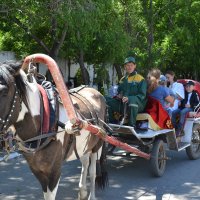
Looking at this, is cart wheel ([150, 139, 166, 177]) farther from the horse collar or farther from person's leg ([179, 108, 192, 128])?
the horse collar

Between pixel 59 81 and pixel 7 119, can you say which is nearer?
pixel 7 119

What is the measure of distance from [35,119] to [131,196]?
2.72m

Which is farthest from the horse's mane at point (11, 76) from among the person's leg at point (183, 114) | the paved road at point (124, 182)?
the person's leg at point (183, 114)

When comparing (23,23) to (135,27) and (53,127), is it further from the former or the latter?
(53,127)

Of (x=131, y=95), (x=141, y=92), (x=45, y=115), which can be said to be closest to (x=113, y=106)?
(x=131, y=95)

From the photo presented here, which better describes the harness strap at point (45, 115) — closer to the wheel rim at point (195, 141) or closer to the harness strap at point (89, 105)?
the harness strap at point (89, 105)

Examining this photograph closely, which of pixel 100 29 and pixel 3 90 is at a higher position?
pixel 100 29

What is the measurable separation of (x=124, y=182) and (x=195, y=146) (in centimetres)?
278

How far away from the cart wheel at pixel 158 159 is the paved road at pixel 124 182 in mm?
142

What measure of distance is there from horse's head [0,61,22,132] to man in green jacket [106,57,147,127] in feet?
10.6

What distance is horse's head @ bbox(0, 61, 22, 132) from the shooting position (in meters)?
3.64

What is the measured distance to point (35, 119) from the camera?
4137 mm

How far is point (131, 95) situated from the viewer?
23.2 feet

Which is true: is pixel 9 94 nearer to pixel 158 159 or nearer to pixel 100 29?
pixel 158 159
